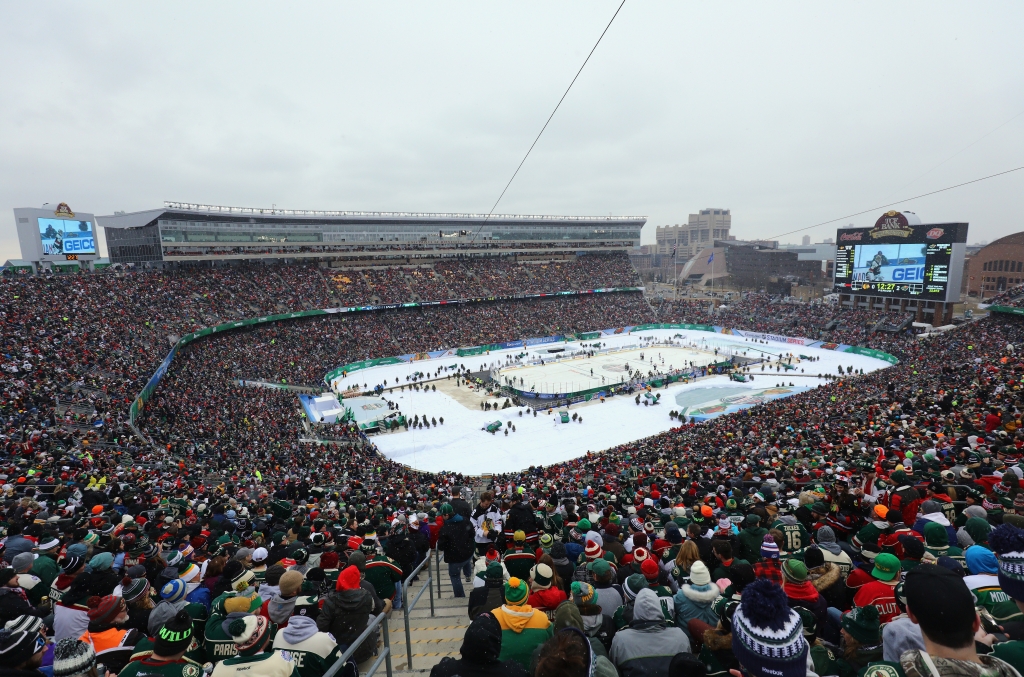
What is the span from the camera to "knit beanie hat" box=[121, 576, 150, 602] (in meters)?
4.74

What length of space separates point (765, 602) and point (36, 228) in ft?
177

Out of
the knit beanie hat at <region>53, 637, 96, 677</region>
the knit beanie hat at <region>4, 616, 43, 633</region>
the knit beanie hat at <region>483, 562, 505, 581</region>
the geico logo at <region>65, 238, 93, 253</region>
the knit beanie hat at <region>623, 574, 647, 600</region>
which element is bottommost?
the knit beanie hat at <region>483, 562, 505, 581</region>

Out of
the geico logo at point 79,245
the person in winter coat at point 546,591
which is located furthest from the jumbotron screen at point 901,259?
the geico logo at point 79,245

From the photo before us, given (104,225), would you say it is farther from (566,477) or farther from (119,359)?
(566,477)

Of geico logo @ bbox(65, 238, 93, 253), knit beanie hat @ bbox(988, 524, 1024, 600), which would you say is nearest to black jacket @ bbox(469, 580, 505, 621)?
knit beanie hat @ bbox(988, 524, 1024, 600)

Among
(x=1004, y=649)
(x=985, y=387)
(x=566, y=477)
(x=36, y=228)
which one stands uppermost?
(x=36, y=228)

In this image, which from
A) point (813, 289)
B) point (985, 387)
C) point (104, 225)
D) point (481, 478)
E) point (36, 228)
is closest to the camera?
point (985, 387)

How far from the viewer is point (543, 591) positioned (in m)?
4.45

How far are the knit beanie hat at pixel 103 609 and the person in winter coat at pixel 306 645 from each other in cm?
157

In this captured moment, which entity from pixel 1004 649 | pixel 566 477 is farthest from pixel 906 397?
pixel 1004 649

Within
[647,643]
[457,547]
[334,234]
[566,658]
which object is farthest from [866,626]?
→ [334,234]

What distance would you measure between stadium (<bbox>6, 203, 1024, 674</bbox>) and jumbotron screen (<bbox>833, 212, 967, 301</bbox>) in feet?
0.95

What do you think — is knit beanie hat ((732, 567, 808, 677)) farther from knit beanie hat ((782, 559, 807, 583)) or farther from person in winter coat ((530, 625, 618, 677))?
knit beanie hat ((782, 559, 807, 583))

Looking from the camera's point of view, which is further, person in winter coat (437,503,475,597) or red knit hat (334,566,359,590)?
person in winter coat (437,503,475,597)
